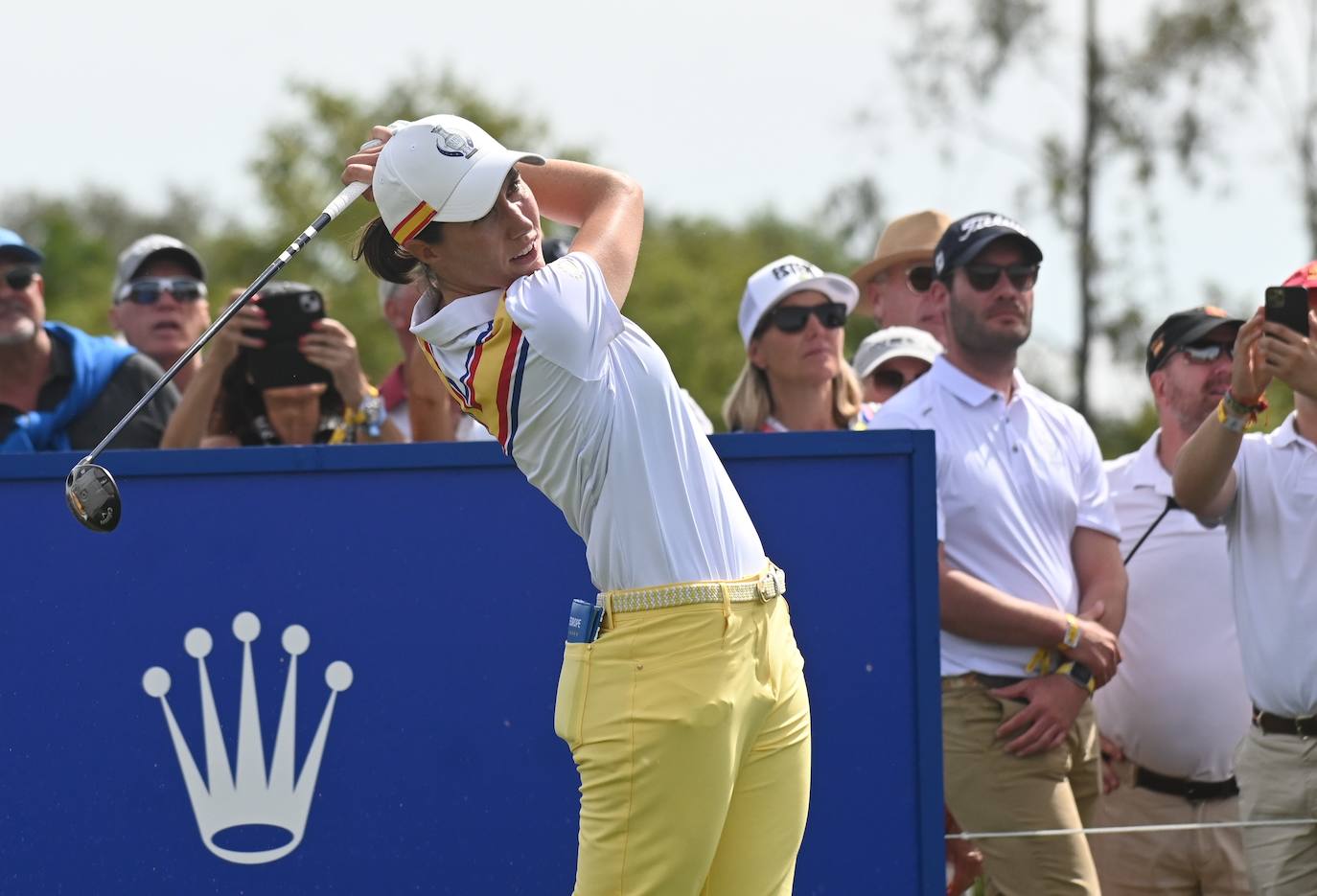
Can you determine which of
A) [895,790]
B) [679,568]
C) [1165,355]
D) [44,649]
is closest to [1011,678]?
[895,790]

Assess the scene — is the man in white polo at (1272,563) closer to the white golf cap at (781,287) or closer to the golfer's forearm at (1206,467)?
the golfer's forearm at (1206,467)

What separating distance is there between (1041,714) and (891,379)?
167 cm

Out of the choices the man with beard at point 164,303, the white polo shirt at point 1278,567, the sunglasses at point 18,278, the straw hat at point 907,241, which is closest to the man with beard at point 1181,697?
the white polo shirt at point 1278,567

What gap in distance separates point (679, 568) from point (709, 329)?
37314mm

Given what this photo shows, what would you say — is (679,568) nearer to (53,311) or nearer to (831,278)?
(831,278)

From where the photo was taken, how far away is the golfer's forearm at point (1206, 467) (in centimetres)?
493

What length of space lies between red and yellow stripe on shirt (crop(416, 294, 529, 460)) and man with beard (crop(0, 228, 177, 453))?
2.47 metres

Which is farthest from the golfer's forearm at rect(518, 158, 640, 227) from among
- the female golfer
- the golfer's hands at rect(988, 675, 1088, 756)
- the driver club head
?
the golfer's hands at rect(988, 675, 1088, 756)

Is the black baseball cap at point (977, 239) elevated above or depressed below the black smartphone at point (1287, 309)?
→ above

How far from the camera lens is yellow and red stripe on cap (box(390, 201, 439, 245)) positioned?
3500mm

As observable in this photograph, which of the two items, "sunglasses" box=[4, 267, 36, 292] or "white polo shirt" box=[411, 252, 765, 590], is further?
"sunglasses" box=[4, 267, 36, 292]

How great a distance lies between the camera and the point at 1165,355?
580cm

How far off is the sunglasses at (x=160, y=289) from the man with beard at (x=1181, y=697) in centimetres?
316

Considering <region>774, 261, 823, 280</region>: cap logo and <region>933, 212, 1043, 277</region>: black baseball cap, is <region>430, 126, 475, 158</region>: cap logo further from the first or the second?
<region>774, 261, 823, 280</region>: cap logo
